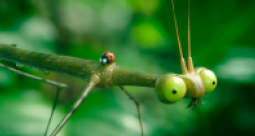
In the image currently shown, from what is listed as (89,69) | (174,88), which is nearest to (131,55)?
(89,69)

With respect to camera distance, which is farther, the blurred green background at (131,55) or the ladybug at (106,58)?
the blurred green background at (131,55)

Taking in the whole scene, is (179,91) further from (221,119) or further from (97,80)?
(221,119)

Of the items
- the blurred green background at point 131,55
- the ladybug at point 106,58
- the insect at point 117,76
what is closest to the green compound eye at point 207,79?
the insect at point 117,76

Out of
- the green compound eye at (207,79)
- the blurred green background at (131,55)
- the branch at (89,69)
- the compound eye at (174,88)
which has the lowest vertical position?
the compound eye at (174,88)

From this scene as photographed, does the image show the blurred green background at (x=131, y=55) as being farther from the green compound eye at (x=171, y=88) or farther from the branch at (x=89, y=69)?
the green compound eye at (x=171, y=88)

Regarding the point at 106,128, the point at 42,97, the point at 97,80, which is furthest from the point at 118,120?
the point at 97,80
